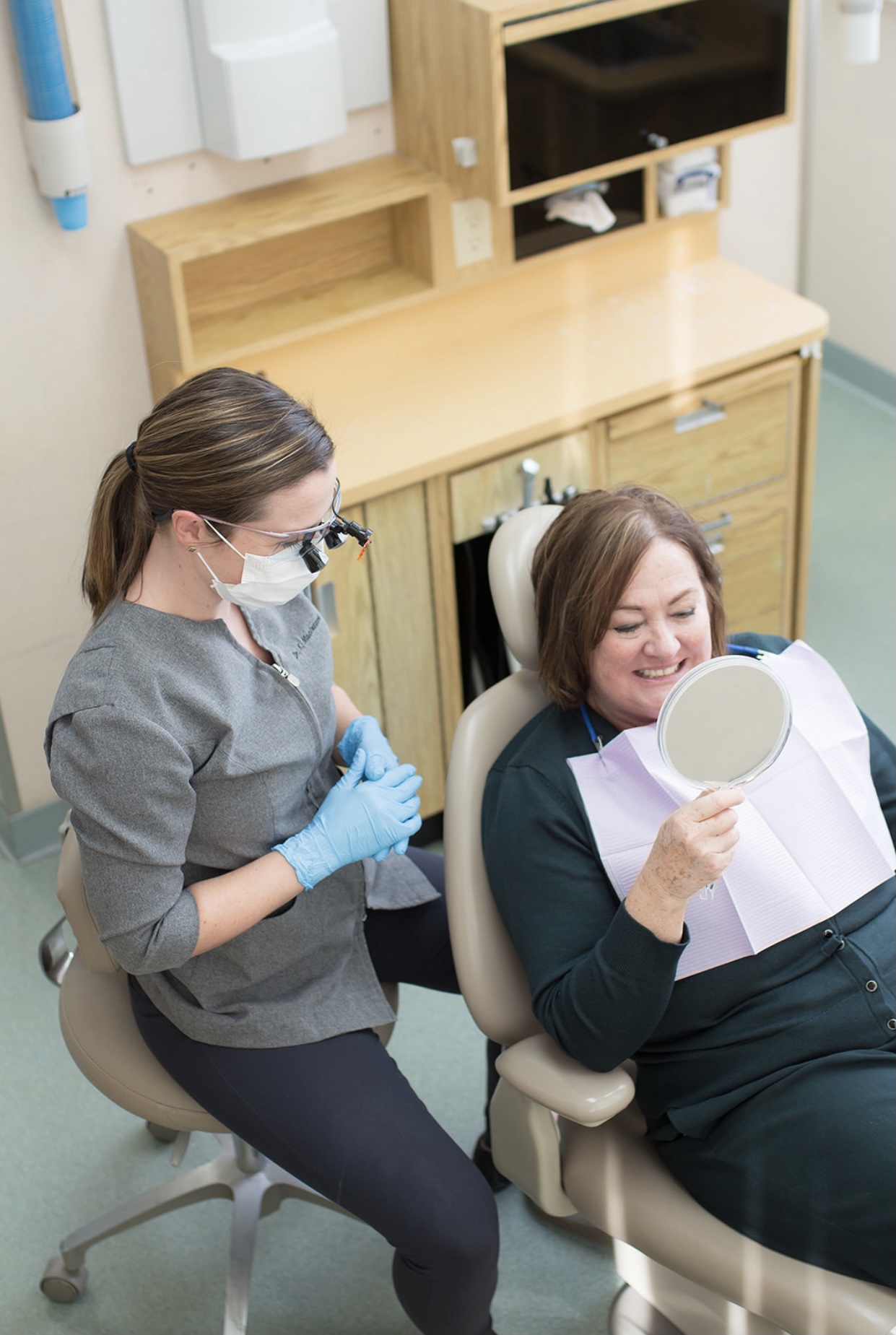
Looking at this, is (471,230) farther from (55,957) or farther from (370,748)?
(55,957)

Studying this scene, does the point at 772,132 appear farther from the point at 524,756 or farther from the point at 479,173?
the point at 524,756

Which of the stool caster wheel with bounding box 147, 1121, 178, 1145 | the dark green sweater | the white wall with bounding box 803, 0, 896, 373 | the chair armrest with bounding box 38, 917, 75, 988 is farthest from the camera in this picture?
the white wall with bounding box 803, 0, 896, 373

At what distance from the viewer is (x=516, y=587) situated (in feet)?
5.83

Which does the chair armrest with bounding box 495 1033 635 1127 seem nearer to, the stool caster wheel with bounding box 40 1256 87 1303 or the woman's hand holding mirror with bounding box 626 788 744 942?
the woman's hand holding mirror with bounding box 626 788 744 942

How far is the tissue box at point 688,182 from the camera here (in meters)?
2.85

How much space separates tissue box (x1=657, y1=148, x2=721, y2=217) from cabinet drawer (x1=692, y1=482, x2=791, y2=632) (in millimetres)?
590

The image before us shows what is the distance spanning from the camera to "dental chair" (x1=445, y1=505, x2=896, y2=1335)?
1.49 m

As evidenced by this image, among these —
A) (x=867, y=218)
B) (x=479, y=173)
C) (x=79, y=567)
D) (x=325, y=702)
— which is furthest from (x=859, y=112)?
(x=325, y=702)

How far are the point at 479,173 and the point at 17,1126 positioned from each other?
179cm

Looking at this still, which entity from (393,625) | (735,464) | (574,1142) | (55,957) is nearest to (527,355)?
(735,464)

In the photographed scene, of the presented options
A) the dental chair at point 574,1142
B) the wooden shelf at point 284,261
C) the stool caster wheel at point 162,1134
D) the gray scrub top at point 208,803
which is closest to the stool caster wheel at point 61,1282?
the stool caster wheel at point 162,1134

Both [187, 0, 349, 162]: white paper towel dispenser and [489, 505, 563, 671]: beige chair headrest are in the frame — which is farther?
[187, 0, 349, 162]: white paper towel dispenser

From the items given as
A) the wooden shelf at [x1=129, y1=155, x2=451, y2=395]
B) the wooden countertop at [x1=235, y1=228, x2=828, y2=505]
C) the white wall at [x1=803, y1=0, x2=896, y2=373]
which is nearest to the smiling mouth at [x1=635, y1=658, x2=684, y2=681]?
the wooden countertop at [x1=235, y1=228, x2=828, y2=505]

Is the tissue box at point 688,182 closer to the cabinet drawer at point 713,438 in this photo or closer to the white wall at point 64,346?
the cabinet drawer at point 713,438
